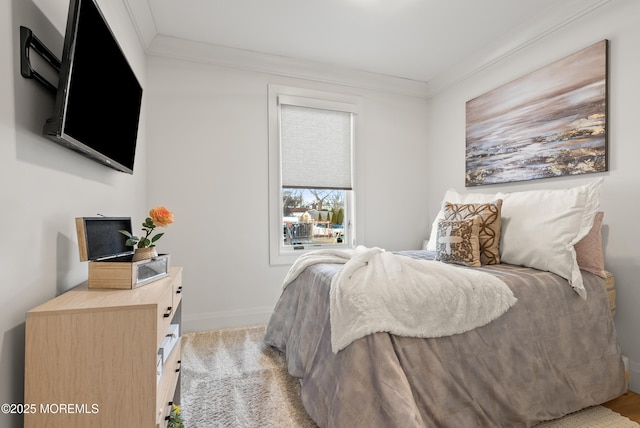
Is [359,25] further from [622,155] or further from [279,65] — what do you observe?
[622,155]

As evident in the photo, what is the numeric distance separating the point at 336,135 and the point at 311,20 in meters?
1.16

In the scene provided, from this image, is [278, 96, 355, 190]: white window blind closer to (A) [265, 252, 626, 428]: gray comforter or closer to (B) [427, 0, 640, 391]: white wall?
(A) [265, 252, 626, 428]: gray comforter

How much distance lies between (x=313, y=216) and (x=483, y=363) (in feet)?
7.16

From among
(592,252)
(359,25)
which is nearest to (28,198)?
(359,25)

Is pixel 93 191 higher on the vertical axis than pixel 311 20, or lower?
lower

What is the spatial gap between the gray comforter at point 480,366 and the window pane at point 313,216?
1334mm

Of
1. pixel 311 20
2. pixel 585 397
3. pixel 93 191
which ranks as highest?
pixel 311 20

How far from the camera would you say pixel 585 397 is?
5.54 feet

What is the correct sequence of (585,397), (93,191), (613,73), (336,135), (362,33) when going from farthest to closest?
1. (336,135)
2. (362,33)
3. (613,73)
4. (585,397)
5. (93,191)

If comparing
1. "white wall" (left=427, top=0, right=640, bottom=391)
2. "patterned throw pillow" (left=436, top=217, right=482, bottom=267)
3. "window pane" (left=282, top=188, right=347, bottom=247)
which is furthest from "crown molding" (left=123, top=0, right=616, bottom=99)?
"patterned throw pillow" (left=436, top=217, right=482, bottom=267)

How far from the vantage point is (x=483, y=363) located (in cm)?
149

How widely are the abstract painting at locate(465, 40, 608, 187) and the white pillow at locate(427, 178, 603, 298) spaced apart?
46 cm

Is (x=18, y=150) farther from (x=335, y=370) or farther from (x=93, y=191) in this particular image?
(x=335, y=370)

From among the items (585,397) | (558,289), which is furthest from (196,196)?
(585,397)
